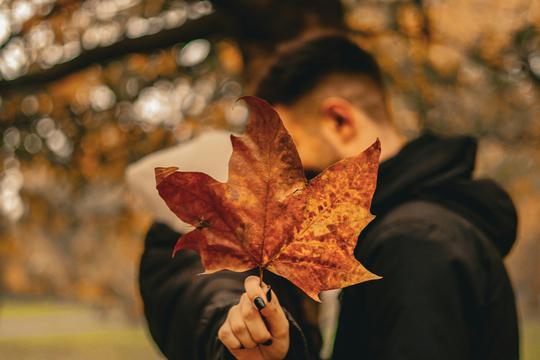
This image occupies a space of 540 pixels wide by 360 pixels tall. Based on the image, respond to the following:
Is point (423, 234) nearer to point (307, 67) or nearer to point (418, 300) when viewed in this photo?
point (418, 300)

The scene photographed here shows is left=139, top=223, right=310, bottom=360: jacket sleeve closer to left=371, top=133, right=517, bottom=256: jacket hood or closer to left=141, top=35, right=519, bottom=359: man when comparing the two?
left=141, top=35, right=519, bottom=359: man

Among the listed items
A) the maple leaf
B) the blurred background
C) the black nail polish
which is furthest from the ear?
the blurred background


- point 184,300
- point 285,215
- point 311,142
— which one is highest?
point 285,215

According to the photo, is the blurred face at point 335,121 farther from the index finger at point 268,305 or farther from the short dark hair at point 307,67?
the index finger at point 268,305

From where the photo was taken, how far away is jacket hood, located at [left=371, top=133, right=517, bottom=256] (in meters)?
1.74

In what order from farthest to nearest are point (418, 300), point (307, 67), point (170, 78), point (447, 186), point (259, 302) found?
1. point (170, 78)
2. point (307, 67)
3. point (447, 186)
4. point (418, 300)
5. point (259, 302)

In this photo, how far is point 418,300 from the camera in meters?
1.46

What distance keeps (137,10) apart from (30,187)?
2.04 metres

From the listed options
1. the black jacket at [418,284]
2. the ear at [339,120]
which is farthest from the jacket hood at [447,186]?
the ear at [339,120]

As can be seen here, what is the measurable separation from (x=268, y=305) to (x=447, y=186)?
792 millimetres

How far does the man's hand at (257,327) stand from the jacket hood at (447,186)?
59cm

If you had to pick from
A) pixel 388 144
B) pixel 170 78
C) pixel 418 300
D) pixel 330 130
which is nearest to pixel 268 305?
pixel 418 300

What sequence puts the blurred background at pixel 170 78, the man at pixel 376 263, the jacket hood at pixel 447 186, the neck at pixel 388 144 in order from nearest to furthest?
1. the man at pixel 376 263
2. the jacket hood at pixel 447 186
3. the neck at pixel 388 144
4. the blurred background at pixel 170 78

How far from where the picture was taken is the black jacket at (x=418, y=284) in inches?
57.9
